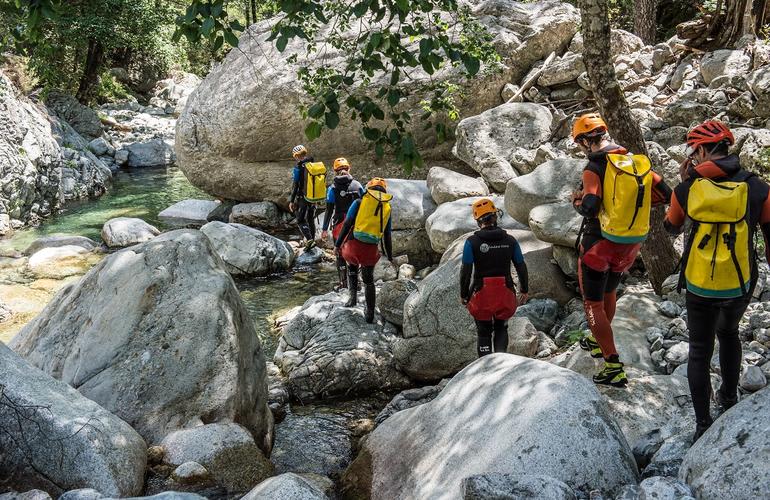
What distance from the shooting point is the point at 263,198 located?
16.5 metres

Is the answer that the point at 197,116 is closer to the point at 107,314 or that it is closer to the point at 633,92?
the point at 633,92

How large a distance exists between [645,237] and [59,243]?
487 inches

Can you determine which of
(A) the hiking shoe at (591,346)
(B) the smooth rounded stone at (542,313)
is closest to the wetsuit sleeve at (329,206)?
(B) the smooth rounded stone at (542,313)

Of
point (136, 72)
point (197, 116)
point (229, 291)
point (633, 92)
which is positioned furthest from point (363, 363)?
point (136, 72)

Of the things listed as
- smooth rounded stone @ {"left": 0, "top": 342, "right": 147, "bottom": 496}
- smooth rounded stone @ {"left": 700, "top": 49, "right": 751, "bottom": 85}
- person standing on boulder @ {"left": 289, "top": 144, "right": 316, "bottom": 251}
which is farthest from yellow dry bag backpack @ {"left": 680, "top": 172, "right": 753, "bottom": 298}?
person standing on boulder @ {"left": 289, "top": 144, "right": 316, "bottom": 251}

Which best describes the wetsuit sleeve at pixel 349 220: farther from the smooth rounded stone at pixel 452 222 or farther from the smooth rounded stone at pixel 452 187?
the smooth rounded stone at pixel 452 187

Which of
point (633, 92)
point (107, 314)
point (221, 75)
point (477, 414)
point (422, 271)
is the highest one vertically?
point (221, 75)

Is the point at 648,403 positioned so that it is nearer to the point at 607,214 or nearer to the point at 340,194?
the point at 607,214

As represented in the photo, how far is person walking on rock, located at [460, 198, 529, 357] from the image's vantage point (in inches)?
238

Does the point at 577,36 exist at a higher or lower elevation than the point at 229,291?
higher

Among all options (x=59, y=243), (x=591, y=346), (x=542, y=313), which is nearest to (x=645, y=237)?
(x=591, y=346)

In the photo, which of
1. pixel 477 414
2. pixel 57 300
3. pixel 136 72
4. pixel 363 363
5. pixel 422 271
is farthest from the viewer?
pixel 136 72

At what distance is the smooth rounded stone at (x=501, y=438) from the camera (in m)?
3.69

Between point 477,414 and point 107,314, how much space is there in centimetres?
349
